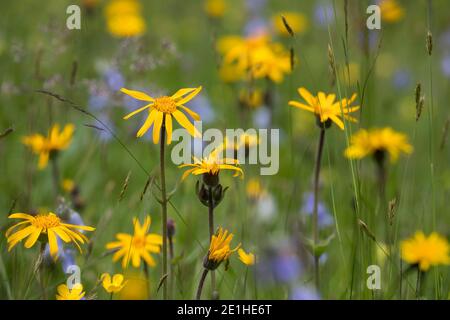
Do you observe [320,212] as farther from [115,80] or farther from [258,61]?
[115,80]

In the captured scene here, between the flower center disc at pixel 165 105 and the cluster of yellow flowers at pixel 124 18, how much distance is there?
5.48ft

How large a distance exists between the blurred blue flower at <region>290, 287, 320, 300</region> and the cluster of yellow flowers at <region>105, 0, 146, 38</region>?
1.61 meters

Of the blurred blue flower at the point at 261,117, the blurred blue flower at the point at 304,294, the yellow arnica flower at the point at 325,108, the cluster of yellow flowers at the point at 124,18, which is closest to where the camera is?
the yellow arnica flower at the point at 325,108

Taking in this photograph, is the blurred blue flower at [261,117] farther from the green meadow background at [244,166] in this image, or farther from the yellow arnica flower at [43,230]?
the yellow arnica flower at [43,230]

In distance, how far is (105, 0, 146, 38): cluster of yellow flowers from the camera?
334 cm

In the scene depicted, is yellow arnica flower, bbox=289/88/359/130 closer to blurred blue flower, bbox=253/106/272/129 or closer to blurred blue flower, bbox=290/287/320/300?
blurred blue flower, bbox=290/287/320/300

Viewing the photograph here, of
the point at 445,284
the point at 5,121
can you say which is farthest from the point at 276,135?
the point at 5,121

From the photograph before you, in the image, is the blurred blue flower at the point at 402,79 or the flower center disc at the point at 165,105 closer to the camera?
the flower center disc at the point at 165,105

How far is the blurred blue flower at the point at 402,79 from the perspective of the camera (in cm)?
384

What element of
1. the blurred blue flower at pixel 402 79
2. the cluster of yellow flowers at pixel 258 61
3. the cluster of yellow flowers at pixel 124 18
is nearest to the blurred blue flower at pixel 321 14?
the blurred blue flower at pixel 402 79

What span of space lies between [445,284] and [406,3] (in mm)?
2681

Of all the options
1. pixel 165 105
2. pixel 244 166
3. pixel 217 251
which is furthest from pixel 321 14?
pixel 217 251

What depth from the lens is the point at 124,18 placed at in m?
3.61

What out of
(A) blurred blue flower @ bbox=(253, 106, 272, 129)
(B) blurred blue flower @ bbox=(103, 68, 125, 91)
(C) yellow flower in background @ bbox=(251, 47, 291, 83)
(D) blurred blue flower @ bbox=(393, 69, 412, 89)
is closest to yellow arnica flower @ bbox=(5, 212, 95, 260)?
(C) yellow flower in background @ bbox=(251, 47, 291, 83)
